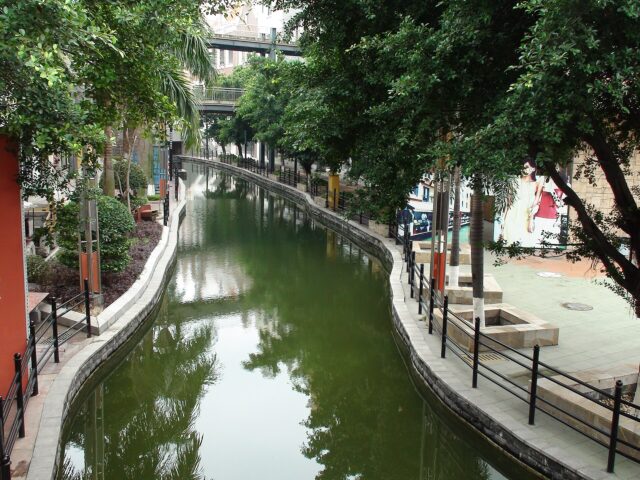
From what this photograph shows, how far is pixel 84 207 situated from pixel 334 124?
203 inches

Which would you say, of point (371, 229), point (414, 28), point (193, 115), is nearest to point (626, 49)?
point (414, 28)

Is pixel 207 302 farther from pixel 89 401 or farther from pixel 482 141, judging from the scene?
pixel 482 141

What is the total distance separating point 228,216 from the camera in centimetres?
2895

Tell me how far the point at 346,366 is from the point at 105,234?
5522 mm

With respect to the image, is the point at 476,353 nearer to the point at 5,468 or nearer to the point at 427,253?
the point at 5,468

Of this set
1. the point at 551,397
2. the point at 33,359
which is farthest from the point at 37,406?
the point at 551,397

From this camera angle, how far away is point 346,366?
11188mm

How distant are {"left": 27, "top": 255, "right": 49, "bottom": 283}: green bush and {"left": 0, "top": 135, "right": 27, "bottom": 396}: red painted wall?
509 cm

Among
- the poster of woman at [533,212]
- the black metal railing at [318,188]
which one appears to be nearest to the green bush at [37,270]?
the poster of woman at [533,212]

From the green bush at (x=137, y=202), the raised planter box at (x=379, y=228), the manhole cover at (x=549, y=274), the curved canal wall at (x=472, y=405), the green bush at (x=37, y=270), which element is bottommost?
the curved canal wall at (x=472, y=405)

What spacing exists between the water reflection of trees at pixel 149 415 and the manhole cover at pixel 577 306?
733 centimetres

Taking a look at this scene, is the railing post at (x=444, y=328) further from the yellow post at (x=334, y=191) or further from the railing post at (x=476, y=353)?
the yellow post at (x=334, y=191)

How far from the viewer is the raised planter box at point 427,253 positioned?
54.5 feet

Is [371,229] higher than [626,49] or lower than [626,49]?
lower
